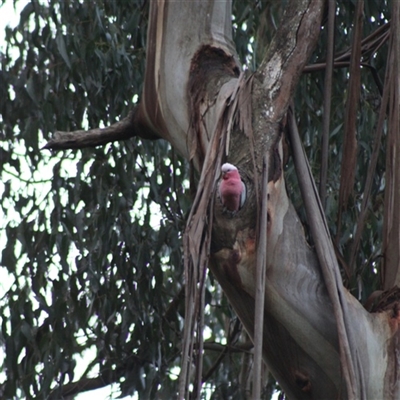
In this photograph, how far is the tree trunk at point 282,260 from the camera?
4.23 feet

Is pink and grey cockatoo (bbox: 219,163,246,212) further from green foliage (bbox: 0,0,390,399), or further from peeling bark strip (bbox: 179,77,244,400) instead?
green foliage (bbox: 0,0,390,399)

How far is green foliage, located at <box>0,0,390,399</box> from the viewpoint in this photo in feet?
9.17

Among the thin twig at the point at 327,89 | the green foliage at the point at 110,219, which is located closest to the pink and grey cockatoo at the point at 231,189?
the thin twig at the point at 327,89

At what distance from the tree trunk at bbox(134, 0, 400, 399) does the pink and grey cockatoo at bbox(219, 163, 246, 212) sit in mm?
10

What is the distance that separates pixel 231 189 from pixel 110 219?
1.56m

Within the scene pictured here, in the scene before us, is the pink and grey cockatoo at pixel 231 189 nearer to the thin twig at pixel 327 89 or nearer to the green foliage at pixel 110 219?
the thin twig at pixel 327 89

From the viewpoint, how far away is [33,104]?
10.8 feet

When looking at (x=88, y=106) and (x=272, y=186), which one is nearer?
(x=272, y=186)

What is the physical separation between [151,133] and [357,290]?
2.77 ft

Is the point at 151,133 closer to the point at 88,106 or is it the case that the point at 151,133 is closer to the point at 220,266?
the point at 220,266

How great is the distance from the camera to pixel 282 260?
1313 millimetres

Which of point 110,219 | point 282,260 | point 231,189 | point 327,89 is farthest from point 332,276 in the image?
point 110,219

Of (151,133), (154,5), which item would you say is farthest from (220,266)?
(154,5)

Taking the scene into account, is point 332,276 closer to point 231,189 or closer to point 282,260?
point 282,260
